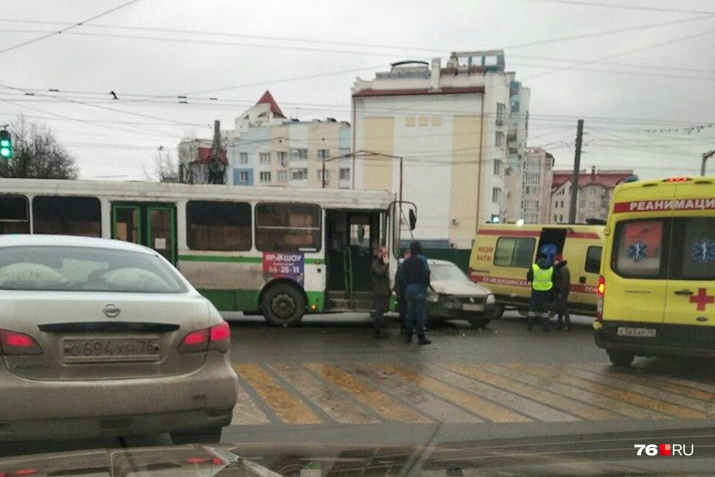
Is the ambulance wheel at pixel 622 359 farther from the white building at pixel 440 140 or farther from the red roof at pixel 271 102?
the red roof at pixel 271 102

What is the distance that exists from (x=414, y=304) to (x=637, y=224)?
150 inches

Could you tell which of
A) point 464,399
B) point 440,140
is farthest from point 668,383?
point 440,140

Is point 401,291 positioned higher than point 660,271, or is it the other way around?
point 660,271

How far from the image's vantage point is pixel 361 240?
12.8m

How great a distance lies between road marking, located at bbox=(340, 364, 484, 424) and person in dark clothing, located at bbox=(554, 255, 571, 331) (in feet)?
21.5

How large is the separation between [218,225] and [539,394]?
300 inches

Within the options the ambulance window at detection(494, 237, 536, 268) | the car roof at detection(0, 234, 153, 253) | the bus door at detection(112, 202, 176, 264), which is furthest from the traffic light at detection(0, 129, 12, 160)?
the car roof at detection(0, 234, 153, 253)

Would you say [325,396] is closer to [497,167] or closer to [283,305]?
[283,305]

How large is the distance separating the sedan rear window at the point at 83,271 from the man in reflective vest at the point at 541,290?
32.6 ft

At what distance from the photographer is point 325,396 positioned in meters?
6.67

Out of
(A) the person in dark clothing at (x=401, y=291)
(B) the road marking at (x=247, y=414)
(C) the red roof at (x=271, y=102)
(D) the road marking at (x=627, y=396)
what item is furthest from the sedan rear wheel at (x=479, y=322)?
(C) the red roof at (x=271, y=102)

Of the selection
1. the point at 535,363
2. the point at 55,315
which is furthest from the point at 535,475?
the point at 535,363

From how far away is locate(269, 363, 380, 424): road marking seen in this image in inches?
231

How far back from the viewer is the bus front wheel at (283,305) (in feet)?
39.9
